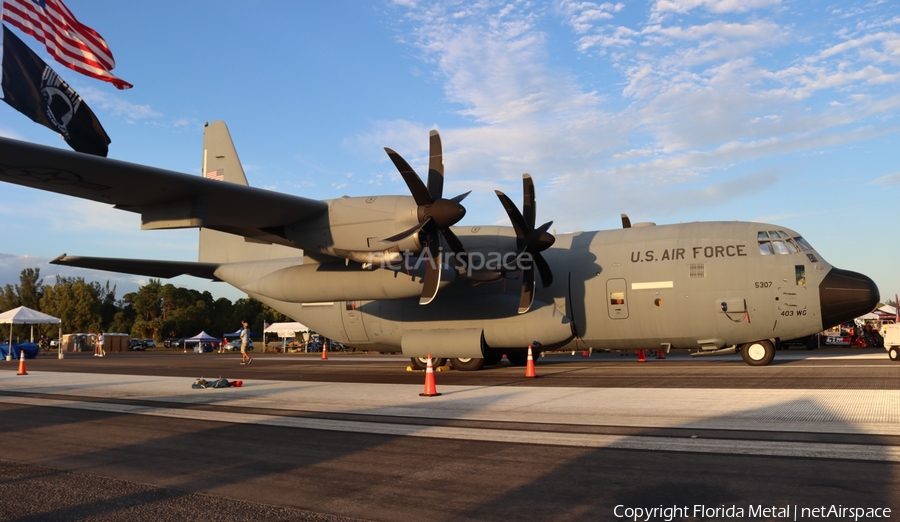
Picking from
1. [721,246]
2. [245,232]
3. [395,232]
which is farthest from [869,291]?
[245,232]

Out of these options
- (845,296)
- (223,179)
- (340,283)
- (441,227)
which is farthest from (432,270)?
(223,179)

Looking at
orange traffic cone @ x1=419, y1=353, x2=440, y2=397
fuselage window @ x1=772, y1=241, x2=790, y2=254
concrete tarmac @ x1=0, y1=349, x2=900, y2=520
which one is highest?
fuselage window @ x1=772, y1=241, x2=790, y2=254

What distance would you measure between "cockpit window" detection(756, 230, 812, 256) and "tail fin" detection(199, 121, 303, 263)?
1559 cm

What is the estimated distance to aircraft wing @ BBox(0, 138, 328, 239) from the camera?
489 inches

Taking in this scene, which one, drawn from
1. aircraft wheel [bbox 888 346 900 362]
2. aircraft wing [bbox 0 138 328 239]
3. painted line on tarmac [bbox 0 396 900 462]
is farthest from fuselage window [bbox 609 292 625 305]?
painted line on tarmac [bbox 0 396 900 462]

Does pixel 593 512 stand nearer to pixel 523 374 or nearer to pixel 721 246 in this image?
pixel 523 374

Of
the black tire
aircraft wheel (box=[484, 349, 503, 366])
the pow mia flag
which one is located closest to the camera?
the pow mia flag

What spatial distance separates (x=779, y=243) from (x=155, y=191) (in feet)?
54.0

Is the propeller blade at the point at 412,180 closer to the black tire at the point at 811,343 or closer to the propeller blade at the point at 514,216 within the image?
the propeller blade at the point at 514,216

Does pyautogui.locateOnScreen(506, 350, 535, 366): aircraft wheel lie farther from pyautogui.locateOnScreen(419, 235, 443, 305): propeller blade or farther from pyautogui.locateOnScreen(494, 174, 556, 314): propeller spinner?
pyautogui.locateOnScreen(419, 235, 443, 305): propeller blade

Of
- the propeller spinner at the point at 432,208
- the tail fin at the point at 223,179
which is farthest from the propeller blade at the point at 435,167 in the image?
the tail fin at the point at 223,179

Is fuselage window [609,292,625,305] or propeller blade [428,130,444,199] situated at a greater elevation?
propeller blade [428,130,444,199]

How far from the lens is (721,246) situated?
701 inches

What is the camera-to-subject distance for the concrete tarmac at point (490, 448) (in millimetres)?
5238
